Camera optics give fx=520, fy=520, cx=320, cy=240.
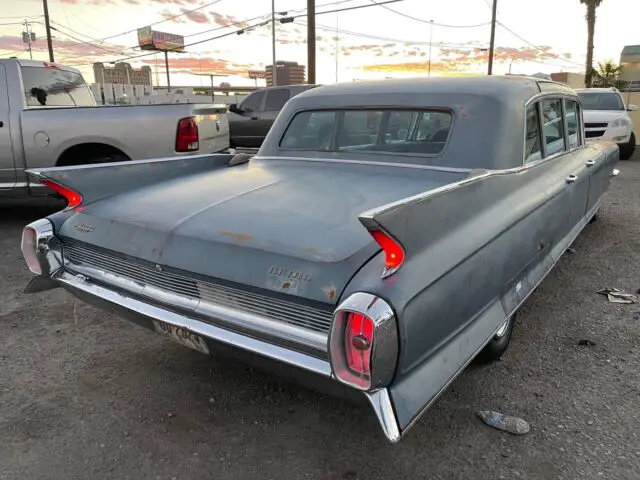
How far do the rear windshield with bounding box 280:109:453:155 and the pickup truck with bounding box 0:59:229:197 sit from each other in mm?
2763

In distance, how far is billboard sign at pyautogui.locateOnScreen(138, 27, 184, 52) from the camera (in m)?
56.4

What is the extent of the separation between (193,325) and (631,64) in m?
25.5

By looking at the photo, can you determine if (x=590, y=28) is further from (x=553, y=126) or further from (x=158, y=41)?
(x=158, y=41)

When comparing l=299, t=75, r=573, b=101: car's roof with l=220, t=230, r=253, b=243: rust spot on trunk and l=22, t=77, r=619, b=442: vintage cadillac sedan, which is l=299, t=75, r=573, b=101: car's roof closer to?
l=22, t=77, r=619, b=442: vintage cadillac sedan

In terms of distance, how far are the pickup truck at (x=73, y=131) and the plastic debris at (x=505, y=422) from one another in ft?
15.6

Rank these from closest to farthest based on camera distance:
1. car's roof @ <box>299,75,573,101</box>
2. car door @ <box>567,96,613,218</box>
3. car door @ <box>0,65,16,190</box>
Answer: car's roof @ <box>299,75,573,101</box> → car door @ <box>567,96,613,218</box> → car door @ <box>0,65,16,190</box>

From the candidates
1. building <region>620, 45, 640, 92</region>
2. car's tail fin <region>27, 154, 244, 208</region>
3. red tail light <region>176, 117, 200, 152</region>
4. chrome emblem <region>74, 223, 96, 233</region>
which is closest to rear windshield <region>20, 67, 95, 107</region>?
red tail light <region>176, 117, 200, 152</region>

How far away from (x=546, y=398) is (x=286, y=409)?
53.3 inches

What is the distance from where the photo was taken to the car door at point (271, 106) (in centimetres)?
1261

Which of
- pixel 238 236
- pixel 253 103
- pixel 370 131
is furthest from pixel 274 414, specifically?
pixel 253 103

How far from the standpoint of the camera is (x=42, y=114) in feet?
19.6

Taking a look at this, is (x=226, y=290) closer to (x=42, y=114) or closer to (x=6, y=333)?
(x=6, y=333)

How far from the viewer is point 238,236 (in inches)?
86.2

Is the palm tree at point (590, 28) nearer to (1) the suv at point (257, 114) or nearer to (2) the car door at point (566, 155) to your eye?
(1) the suv at point (257, 114)
